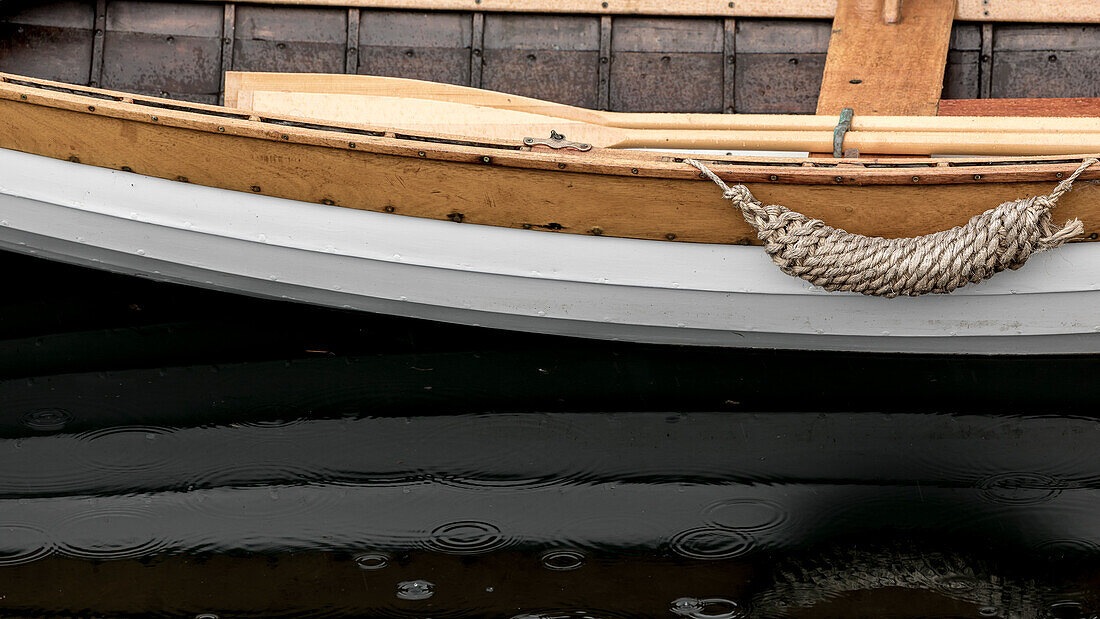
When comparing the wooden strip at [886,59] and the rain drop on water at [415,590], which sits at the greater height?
the wooden strip at [886,59]

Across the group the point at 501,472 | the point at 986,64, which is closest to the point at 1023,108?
the point at 986,64

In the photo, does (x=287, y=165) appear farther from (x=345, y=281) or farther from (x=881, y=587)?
(x=881, y=587)

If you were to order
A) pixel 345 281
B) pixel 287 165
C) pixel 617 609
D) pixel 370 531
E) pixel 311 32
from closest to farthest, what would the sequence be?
pixel 617 609 < pixel 370 531 < pixel 287 165 < pixel 345 281 < pixel 311 32

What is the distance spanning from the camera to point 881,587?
3.14 metres

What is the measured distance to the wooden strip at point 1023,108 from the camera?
4.54 meters

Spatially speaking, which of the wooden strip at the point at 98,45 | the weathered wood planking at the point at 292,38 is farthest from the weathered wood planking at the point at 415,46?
the wooden strip at the point at 98,45

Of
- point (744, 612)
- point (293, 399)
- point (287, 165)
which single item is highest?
point (287, 165)

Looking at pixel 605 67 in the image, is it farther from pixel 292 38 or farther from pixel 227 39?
pixel 227 39

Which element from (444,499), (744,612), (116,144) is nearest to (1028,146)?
(744,612)

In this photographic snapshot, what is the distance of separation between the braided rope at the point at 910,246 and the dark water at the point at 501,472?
0.52 meters

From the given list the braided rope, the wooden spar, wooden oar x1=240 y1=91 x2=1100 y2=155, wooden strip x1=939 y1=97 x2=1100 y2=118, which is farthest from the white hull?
the wooden spar

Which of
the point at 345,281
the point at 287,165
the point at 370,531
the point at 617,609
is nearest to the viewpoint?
the point at 617,609

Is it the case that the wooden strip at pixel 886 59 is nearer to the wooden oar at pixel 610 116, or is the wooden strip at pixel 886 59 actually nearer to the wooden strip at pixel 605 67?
the wooden oar at pixel 610 116

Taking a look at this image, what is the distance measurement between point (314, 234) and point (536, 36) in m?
1.72
